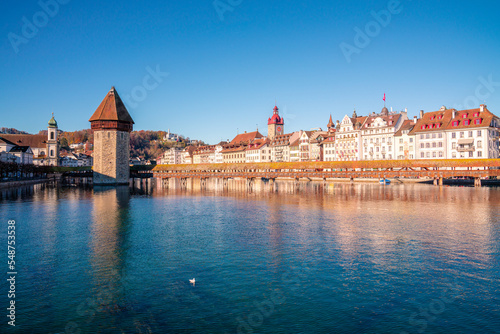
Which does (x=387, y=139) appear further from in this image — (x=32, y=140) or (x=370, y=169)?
(x=32, y=140)

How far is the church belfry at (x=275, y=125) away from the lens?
395ft

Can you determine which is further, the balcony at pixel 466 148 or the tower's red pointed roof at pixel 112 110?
the tower's red pointed roof at pixel 112 110

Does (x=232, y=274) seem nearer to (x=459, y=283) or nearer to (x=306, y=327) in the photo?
(x=306, y=327)

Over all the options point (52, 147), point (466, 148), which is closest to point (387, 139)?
point (466, 148)

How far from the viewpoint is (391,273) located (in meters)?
13.8

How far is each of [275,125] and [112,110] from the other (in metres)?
60.9

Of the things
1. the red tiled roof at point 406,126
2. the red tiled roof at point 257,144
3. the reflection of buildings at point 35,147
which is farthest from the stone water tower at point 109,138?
the red tiled roof at point 406,126

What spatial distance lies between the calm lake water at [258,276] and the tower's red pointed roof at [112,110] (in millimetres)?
47729

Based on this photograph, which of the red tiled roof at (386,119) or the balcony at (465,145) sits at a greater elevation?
the red tiled roof at (386,119)

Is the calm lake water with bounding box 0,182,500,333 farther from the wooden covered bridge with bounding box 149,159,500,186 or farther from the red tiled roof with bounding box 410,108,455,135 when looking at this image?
the red tiled roof with bounding box 410,108,455,135

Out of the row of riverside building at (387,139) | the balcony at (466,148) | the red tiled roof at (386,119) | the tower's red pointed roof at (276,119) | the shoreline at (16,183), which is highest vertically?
the tower's red pointed roof at (276,119)

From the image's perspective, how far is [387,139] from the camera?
79.7m

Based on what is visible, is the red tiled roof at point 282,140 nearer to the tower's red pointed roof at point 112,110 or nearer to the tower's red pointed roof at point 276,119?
the tower's red pointed roof at point 276,119

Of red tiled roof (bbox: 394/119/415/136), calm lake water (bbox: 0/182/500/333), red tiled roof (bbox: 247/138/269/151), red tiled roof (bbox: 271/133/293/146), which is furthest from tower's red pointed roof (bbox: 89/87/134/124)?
red tiled roof (bbox: 394/119/415/136)
